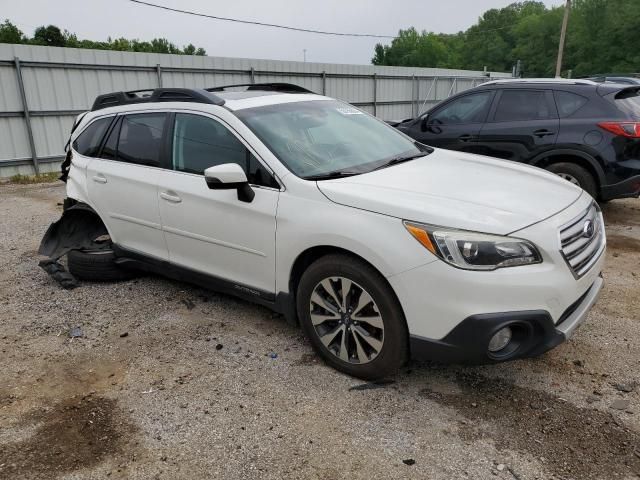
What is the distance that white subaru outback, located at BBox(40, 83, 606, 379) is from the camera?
2619mm

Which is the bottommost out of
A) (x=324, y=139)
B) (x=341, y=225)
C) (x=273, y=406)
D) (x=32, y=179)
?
(x=32, y=179)

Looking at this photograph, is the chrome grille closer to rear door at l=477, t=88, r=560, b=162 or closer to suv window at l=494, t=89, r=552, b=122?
rear door at l=477, t=88, r=560, b=162

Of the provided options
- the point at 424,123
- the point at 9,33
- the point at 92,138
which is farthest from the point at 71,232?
the point at 9,33

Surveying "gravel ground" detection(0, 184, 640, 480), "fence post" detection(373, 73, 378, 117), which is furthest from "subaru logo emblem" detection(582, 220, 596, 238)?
"fence post" detection(373, 73, 378, 117)

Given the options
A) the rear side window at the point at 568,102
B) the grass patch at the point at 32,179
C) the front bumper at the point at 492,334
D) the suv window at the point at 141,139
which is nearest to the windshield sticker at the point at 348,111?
the suv window at the point at 141,139

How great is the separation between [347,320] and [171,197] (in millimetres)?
1691

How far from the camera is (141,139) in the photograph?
4227mm

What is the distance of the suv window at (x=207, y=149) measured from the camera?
11.1ft

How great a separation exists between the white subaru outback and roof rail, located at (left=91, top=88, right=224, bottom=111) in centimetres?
2

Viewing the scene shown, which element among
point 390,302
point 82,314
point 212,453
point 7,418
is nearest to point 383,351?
point 390,302

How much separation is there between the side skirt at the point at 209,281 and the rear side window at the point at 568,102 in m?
4.71

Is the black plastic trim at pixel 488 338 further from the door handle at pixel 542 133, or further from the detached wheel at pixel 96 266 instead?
the door handle at pixel 542 133

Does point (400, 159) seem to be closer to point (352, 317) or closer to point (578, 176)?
point (352, 317)

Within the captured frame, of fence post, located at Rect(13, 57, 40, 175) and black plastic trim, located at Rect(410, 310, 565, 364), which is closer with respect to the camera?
black plastic trim, located at Rect(410, 310, 565, 364)
